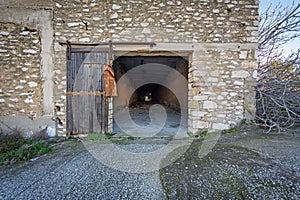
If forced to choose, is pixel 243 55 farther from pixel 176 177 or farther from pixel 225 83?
pixel 176 177

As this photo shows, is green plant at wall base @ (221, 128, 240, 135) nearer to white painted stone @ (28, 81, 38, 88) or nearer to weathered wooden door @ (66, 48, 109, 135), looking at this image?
weathered wooden door @ (66, 48, 109, 135)

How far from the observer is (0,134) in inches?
136

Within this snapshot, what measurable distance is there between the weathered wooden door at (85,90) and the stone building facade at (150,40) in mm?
198

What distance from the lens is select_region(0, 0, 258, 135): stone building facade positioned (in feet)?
11.8

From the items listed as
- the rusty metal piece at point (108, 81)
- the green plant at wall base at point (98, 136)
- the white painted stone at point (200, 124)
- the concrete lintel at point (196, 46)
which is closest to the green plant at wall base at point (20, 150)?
the green plant at wall base at point (98, 136)

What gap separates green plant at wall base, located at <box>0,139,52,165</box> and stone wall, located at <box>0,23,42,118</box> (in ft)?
2.12

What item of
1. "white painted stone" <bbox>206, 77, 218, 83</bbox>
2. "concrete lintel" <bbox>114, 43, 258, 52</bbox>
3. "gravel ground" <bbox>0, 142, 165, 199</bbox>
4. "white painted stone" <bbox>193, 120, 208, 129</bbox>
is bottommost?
"gravel ground" <bbox>0, 142, 165, 199</bbox>

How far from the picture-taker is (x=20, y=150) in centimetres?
284

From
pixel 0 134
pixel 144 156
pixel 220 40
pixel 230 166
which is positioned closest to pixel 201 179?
pixel 230 166

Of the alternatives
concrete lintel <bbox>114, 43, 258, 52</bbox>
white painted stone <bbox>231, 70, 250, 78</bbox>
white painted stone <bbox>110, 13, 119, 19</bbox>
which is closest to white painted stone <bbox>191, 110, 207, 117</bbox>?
white painted stone <bbox>231, 70, 250, 78</bbox>

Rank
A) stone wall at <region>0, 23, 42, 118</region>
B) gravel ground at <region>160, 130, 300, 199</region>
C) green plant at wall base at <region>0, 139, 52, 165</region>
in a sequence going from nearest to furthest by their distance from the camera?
1. gravel ground at <region>160, 130, 300, 199</region>
2. green plant at wall base at <region>0, 139, 52, 165</region>
3. stone wall at <region>0, 23, 42, 118</region>

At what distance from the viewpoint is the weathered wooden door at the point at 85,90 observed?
3682mm

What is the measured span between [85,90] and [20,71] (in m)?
1.46

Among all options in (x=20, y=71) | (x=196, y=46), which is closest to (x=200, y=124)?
(x=196, y=46)
